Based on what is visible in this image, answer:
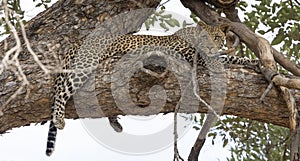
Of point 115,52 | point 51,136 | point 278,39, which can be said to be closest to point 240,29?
point 278,39

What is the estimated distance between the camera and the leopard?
3.65m

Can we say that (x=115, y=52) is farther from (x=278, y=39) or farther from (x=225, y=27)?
(x=278, y=39)

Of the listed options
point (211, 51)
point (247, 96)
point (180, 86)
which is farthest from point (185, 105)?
point (211, 51)

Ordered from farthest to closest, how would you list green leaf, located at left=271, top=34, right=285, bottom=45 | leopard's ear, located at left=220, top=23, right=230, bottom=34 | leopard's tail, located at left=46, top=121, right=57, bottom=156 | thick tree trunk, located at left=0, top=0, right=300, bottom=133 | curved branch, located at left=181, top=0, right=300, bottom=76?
green leaf, located at left=271, top=34, right=285, bottom=45 < leopard's ear, located at left=220, top=23, right=230, bottom=34 < curved branch, located at left=181, top=0, right=300, bottom=76 < leopard's tail, located at left=46, top=121, right=57, bottom=156 < thick tree trunk, located at left=0, top=0, right=300, bottom=133

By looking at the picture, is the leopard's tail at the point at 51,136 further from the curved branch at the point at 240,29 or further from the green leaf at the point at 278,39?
the green leaf at the point at 278,39

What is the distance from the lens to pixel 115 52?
156 inches

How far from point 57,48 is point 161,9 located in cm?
162

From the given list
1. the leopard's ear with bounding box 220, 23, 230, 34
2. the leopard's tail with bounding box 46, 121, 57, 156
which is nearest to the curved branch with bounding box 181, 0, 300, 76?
the leopard's ear with bounding box 220, 23, 230, 34

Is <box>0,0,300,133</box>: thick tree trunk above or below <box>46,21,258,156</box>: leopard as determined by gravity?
below

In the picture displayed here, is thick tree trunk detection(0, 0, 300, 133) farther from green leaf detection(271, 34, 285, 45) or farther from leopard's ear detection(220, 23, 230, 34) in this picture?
green leaf detection(271, 34, 285, 45)

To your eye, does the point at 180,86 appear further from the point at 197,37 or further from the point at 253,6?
the point at 253,6

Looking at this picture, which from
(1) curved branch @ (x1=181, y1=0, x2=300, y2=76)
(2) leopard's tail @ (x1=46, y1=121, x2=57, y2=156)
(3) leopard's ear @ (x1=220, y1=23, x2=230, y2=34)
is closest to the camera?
(2) leopard's tail @ (x1=46, y1=121, x2=57, y2=156)

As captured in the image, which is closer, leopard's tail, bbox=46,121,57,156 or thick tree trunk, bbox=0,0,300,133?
thick tree trunk, bbox=0,0,300,133

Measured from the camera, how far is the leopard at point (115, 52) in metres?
3.65
